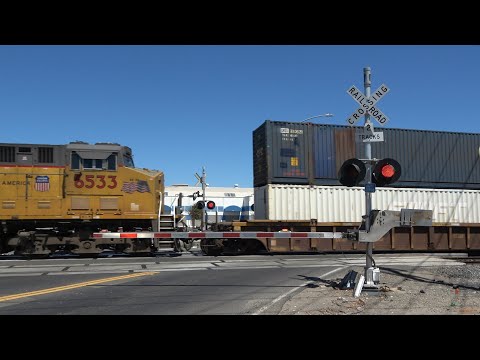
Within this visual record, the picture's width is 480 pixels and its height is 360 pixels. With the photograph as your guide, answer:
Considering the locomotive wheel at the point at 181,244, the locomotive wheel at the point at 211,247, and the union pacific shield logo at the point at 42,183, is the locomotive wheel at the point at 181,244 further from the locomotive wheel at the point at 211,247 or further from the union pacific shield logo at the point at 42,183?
the union pacific shield logo at the point at 42,183

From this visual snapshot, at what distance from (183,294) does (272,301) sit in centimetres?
182

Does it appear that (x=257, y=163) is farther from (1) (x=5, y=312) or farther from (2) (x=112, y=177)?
(1) (x=5, y=312)

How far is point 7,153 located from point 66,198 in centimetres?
266

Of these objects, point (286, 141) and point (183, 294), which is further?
point (286, 141)

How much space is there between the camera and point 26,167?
1617cm

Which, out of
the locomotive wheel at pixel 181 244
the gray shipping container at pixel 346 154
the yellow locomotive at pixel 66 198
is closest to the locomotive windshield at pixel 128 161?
the yellow locomotive at pixel 66 198

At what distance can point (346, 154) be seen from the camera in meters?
19.6

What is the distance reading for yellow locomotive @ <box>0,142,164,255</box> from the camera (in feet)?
52.7

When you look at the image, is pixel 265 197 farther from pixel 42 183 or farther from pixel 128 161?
pixel 42 183

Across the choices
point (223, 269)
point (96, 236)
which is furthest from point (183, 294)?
point (96, 236)

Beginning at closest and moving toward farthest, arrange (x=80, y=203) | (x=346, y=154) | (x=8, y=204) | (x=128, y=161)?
1. (x=8, y=204)
2. (x=80, y=203)
3. (x=128, y=161)
4. (x=346, y=154)

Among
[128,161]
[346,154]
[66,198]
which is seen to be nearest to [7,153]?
[66,198]
